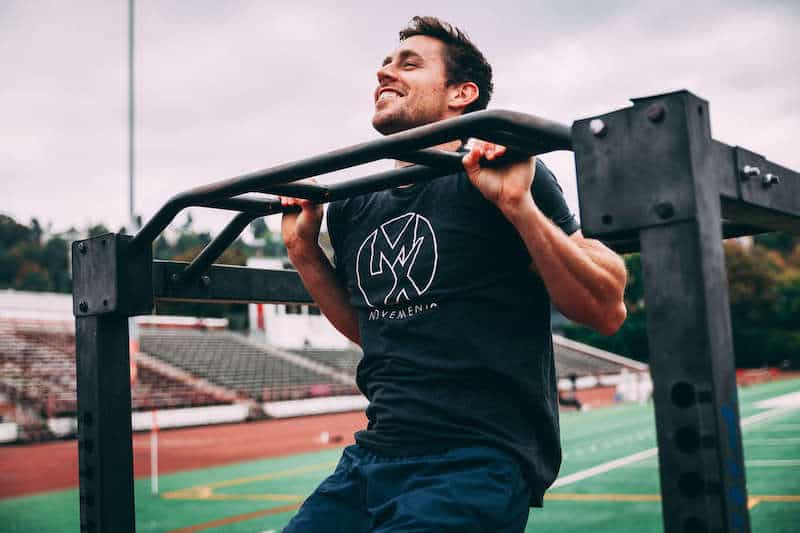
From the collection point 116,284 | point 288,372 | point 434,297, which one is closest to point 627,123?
point 434,297

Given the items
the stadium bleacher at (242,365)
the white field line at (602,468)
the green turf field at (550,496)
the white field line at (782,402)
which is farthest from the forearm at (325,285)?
the stadium bleacher at (242,365)

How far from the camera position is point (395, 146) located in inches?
49.0

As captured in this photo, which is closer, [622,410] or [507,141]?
[507,141]

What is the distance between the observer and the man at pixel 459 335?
4.39 feet

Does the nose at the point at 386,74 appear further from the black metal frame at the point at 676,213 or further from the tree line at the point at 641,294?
the tree line at the point at 641,294

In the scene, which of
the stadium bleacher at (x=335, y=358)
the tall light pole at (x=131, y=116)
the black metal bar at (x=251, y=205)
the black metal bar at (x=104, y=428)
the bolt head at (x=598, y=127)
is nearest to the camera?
the bolt head at (x=598, y=127)

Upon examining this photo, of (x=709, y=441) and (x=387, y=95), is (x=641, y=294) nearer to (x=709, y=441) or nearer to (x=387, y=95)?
(x=387, y=95)

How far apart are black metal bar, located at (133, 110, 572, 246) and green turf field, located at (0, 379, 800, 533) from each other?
17.4 ft

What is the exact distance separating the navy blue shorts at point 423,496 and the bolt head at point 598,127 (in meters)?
0.59

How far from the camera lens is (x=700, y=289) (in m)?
0.94

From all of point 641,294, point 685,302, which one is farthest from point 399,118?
point 641,294

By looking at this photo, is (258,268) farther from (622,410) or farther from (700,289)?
(622,410)

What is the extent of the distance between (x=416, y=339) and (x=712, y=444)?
0.68 meters

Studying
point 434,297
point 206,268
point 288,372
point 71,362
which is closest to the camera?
point 434,297
